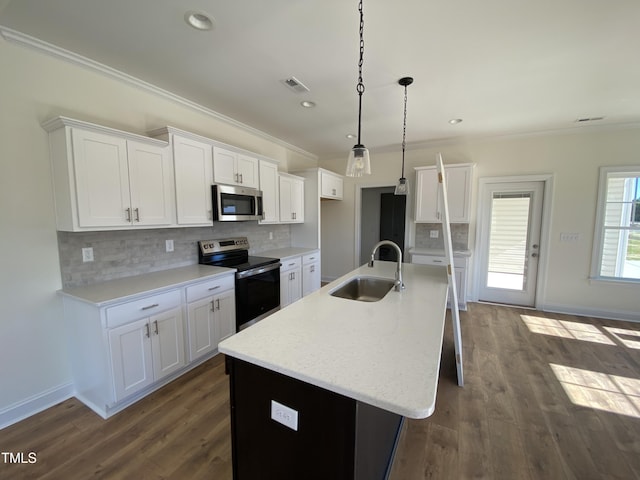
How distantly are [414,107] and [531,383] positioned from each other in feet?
9.56

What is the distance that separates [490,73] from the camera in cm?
223

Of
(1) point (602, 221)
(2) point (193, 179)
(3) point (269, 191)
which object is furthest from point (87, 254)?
(1) point (602, 221)

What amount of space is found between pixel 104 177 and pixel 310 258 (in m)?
2.76

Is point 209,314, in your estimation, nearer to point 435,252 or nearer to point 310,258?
point 310,258

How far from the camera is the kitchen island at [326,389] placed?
34.8 inches

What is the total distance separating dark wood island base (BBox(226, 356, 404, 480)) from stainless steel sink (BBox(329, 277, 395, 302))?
3.48 ft

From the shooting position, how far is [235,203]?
3018 millimetres

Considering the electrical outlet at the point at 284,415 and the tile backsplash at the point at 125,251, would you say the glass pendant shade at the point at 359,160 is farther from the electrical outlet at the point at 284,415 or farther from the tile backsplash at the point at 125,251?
the tile backsplash at the point at 125,251

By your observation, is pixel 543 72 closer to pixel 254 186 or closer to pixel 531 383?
pixel 531 383

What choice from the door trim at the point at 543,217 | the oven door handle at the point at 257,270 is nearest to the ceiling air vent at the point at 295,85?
the oven door handle at the point at 257,270

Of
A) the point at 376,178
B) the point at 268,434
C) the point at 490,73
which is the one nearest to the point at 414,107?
the point at 490,73

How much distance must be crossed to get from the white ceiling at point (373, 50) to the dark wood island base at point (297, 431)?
1972mm

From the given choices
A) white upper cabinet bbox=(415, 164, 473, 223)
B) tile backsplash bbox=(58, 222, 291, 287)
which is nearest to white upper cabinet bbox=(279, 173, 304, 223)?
tile backsplash bbox=(58, 222, 291, 287)

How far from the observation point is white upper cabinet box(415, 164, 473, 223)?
159 inches
